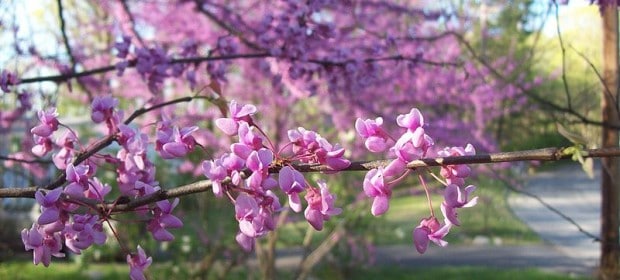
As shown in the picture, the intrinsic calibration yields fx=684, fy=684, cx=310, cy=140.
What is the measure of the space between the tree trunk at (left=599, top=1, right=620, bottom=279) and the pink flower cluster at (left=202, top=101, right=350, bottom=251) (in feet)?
7.70

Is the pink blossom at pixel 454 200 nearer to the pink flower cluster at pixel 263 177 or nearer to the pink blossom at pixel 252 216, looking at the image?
the pink flower cluster at pixel 263 177

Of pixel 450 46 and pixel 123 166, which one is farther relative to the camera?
pixel 450 46

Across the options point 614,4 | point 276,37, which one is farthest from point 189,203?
point 614,4

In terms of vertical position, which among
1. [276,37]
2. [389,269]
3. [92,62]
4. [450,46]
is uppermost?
[276,37]

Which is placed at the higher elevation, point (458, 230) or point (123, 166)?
point (123, 166)

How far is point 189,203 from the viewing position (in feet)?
33.0

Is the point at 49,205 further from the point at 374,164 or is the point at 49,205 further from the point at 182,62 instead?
the point at 182,62

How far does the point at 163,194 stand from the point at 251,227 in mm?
149

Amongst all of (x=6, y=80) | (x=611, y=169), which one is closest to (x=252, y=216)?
(x=6, y=80)

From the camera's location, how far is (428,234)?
43.0 inches

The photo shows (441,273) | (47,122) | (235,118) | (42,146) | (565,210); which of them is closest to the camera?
(235,118)

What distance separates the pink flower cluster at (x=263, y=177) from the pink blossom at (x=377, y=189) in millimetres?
41

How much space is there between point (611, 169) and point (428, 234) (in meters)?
2.25

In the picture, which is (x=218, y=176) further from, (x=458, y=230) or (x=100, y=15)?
(x=458, y=230)
